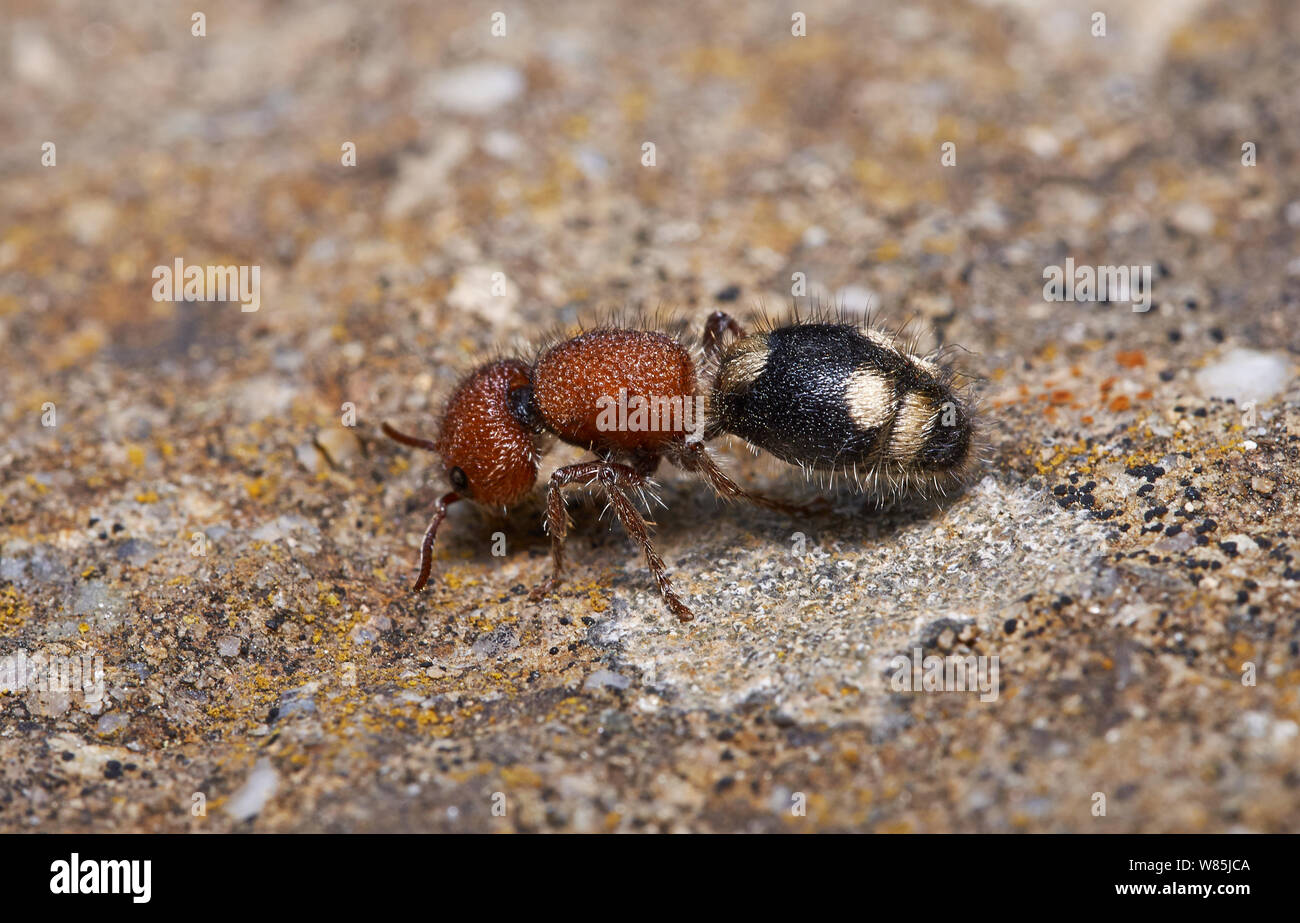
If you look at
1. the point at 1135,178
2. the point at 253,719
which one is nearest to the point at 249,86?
the point at 253,719

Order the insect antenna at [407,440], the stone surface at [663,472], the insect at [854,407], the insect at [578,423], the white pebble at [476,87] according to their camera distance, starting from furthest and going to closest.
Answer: the white pebble at [476,87] < the insect antenna at [407,440] < the insect at [578,423] < the insect at [854,407] < the stone surface at [663,472]

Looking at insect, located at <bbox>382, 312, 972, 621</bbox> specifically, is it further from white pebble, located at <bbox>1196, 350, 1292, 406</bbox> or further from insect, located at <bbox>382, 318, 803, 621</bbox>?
white pebble, located at <bbox>1196, 350, 1292, 406</bbox>

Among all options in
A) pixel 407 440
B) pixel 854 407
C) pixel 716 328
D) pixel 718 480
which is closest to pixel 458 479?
pixel 407 440

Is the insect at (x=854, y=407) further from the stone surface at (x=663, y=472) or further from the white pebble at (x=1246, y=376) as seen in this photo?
the white pebble at (x=1246, y=376)

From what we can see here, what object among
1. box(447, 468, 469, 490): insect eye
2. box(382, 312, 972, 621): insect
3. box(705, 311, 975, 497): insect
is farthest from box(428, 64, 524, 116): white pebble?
box(705, 311, 975, 497): insect

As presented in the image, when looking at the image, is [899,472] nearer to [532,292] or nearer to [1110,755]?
[1110,755]

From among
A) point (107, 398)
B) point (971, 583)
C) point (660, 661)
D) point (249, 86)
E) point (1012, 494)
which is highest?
point (249, 86)

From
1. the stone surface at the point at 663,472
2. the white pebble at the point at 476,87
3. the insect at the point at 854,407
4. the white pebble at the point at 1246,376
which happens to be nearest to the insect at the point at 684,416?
the insect at the point at 854,407

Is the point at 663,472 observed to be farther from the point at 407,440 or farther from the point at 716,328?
the point at 407,440
